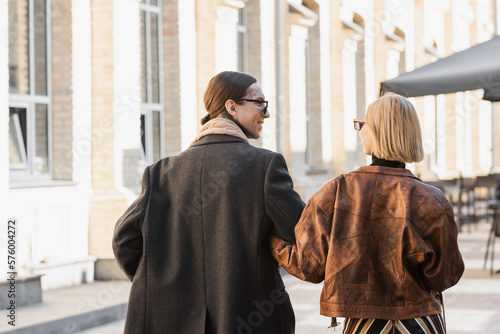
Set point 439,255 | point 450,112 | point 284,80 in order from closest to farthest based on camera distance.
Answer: point 439,255 < point 284,80 < point 450,112

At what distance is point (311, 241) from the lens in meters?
2.95

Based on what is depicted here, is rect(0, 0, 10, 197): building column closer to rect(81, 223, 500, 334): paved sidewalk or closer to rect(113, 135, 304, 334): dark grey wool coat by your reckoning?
rect(81, 223, 500, 334): paved sidewalk

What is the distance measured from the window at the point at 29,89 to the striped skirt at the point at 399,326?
7337 mm

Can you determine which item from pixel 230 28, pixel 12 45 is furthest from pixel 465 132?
pixel 12 45

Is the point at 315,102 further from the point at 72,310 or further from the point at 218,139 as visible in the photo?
the point at 218,139

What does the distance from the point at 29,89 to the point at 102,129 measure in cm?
102

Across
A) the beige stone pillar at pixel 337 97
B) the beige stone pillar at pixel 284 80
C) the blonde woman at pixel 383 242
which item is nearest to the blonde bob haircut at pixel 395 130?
the blonde woman at pixel 383 242

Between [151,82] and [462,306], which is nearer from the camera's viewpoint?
[462,306]

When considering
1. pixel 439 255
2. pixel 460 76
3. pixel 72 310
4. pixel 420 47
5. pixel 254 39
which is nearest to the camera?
pixel 439 255

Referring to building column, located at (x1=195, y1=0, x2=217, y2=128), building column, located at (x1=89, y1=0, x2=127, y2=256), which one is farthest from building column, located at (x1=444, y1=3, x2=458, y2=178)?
building column, located at (x1=89, y1=0, x2=127, y2=256)

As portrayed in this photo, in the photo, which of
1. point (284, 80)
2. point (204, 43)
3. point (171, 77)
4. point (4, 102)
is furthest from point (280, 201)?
point (284, 80)

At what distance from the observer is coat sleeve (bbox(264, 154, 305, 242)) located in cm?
291

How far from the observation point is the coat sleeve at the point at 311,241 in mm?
2936

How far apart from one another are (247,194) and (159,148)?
9.51 metres
